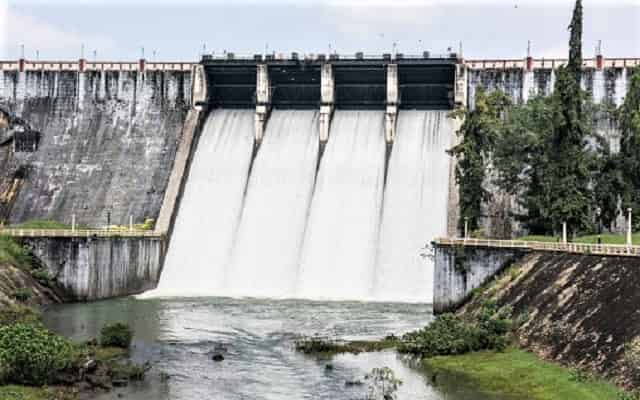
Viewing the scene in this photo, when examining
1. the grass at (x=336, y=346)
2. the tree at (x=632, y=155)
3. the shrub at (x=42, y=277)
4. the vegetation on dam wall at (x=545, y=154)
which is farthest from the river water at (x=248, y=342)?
the tree at (x=632, y=155)

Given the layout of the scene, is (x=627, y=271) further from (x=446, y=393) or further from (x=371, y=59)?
(x=371, y=59)

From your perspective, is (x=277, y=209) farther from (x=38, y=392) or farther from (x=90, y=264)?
(x=38, y=392)

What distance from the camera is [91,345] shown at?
182 ft

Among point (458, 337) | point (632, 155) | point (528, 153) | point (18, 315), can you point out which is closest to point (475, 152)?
point (528, 153)

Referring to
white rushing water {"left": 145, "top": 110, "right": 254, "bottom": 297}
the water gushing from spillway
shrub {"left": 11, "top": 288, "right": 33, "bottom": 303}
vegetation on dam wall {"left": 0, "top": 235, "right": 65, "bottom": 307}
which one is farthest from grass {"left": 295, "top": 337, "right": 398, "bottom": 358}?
white rushing water {"left": 145, "top": 110, "right": 254, "bottom": 297}

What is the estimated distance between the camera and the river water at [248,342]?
4609 cm

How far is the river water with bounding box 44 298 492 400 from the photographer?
46094 mm

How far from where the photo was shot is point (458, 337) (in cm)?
5475

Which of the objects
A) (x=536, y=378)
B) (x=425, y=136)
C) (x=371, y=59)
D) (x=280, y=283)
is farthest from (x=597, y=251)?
(x=371, y=59)

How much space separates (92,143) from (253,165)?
16560 mm

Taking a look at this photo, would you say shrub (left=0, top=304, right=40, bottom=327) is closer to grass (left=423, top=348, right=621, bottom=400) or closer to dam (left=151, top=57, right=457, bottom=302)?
dam (left=151, top=57, right=457, bottom=302)

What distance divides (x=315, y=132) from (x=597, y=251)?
43975 millimetres

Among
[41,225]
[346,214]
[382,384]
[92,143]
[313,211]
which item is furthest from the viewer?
[92,143]

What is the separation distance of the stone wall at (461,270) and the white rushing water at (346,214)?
1216 centimetres
